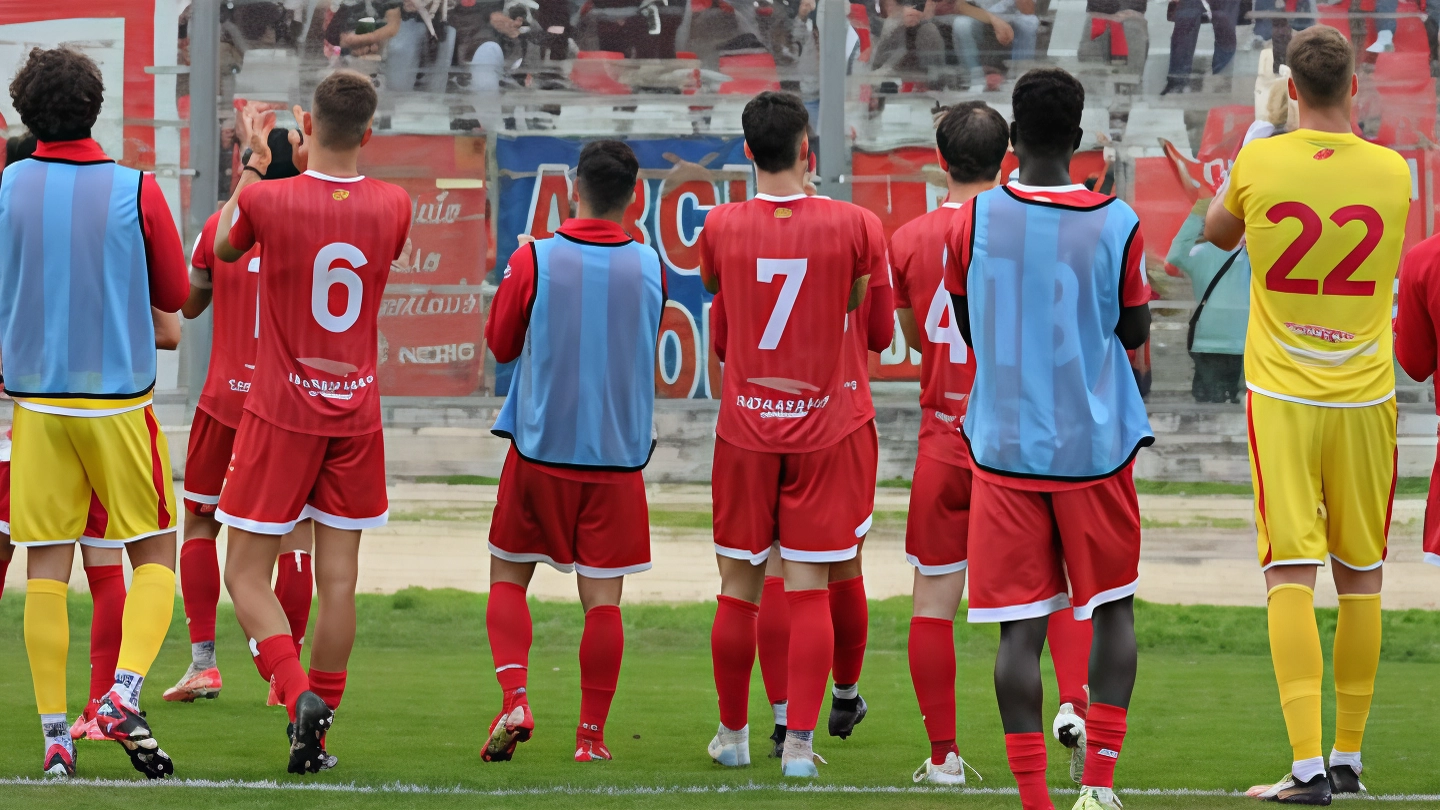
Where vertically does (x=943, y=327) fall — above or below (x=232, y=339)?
above

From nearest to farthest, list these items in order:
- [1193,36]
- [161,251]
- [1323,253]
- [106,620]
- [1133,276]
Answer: [1133,276], [1323,253], [161,251], [106,620], [1193,36]

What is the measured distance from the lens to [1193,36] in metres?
9.61

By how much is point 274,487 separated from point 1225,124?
6726 millimetres

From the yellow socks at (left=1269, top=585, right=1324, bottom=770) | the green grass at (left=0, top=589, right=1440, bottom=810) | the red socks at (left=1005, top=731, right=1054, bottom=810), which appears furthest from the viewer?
the green grass at (left=0, top=589, right=1440, bottom=810)

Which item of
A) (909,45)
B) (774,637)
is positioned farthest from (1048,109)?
(909,45)

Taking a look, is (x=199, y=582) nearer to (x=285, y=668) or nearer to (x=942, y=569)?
(x=285, y=668)

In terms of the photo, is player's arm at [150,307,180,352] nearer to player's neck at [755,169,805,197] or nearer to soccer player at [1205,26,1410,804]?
player's neck at [755,169,805,197]

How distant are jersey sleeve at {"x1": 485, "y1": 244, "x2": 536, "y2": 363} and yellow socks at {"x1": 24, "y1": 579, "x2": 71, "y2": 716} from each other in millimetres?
1538

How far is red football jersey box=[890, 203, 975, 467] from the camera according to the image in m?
5.12

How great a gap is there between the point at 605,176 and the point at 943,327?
1206mm

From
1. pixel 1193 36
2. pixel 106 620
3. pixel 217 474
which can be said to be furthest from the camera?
pixel 1193 36

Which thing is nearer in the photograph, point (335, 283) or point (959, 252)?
point (959, 252)

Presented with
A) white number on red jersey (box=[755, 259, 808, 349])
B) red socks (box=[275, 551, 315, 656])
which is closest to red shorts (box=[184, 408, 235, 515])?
red socks (box=[275, 551, 315, 656])

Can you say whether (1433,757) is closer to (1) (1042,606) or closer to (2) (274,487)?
(1) (1042,606)
